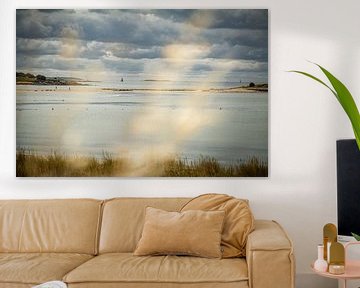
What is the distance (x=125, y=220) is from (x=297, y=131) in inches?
56.7

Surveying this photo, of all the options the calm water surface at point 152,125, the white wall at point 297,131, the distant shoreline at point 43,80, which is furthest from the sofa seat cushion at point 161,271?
the distant shoreline at point 43,80

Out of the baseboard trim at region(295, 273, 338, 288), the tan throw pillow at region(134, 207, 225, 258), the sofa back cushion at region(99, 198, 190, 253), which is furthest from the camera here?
the baseboard trim at region(295, 273, 338, 288)

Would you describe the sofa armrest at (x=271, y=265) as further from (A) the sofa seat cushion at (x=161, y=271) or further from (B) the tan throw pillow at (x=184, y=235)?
(B) the tan throw pillow at (x=184, y=235)

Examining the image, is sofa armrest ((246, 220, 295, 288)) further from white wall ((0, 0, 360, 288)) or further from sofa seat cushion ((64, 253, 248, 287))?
white wall ((0, 0, 360, 288))

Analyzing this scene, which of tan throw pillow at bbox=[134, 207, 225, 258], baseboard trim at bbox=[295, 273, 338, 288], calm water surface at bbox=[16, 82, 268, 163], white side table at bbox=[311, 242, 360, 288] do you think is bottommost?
baseboard trim at bbox=[295, 273, 338, 288]

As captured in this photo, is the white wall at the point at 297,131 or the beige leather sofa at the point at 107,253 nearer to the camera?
the beige leather sofa at the point at 107,253

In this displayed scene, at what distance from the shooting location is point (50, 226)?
4.14 meters

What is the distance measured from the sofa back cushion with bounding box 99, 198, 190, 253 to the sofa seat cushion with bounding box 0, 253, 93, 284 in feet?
0.63

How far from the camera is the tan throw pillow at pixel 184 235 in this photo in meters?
3.73

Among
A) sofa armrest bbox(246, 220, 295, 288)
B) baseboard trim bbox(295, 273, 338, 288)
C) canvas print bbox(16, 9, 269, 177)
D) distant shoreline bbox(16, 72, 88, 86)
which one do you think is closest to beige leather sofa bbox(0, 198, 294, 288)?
sofa armrest bbox(246, 220, 295, 288)

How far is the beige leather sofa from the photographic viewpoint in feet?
11.1

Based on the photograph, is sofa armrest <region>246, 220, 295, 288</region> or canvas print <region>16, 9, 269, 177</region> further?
canvas print <region>16, 9, 269, 177</region>

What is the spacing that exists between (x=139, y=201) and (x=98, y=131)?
663 mm

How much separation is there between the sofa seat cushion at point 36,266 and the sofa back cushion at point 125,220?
19cm
